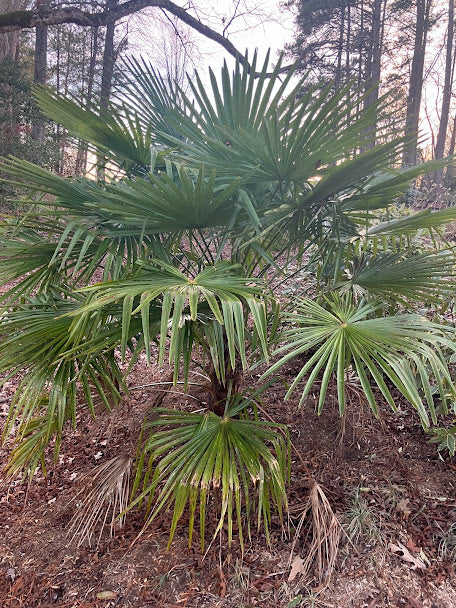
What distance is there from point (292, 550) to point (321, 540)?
14 cm

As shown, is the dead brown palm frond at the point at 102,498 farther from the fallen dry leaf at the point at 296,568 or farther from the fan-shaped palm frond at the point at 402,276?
the fan-shaped palm frond at the point at 402,276

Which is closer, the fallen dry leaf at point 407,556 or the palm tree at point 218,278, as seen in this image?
the palm tree at point 218,278

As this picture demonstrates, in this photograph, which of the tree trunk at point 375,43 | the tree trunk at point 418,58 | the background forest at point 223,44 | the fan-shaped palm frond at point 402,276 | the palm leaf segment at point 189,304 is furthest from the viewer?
the tree trunk at point 375,43

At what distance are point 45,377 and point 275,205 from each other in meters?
1.06

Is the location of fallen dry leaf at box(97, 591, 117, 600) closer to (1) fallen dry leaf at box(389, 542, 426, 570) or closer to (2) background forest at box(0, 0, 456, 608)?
(2) background forest at box(0, 0, 456, 608)

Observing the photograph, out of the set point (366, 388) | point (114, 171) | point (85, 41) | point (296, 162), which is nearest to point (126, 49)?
point (85, 41)

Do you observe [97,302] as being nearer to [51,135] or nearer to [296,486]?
[296,486]

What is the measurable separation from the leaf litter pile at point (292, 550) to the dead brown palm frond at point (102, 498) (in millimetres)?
21

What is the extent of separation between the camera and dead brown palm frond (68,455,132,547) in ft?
5.68

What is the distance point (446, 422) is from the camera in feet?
7.69

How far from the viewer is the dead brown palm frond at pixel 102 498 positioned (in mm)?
1731

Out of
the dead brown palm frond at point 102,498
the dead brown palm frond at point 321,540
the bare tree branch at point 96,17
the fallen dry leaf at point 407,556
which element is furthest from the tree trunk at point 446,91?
the dead brown palm frond at point 102,498

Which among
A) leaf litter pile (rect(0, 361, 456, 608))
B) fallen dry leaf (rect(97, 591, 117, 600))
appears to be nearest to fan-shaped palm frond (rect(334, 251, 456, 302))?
leaf litter pile (rect(0, 361, 456, 608))

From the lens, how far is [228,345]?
1.40 m
